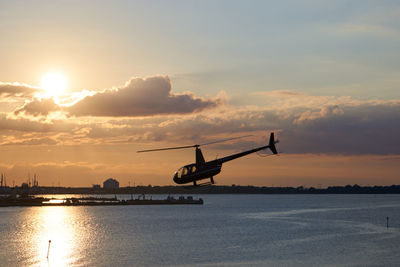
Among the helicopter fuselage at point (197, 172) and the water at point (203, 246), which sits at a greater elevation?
the helicopter fuselage at point (197, 172)

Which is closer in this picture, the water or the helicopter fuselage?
the helicopter fuselage

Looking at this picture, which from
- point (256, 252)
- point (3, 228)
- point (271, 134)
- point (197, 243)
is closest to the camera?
point (271, 134)

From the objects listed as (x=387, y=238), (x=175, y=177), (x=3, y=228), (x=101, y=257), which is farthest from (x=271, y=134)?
(x=3, y=228)

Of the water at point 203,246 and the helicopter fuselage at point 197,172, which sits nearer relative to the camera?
the helicopter fuselage at point 197,172

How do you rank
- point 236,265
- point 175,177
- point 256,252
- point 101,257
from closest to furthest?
point 175,177 < point 236,265 < point 101,257 < point 256,252

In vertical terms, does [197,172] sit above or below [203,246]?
above

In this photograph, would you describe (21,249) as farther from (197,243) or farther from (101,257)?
(197,243)

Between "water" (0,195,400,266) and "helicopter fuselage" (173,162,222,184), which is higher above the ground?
"helicopter fuselage" (173,162,222,184)

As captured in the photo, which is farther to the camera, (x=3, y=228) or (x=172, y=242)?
(x=3, y=228)

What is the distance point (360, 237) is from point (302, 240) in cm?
2287

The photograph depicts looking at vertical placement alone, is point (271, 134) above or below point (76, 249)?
above

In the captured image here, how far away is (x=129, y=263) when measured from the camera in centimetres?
11562

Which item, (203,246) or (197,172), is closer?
(197,172)

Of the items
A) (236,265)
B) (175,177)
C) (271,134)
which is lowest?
(236,265)
